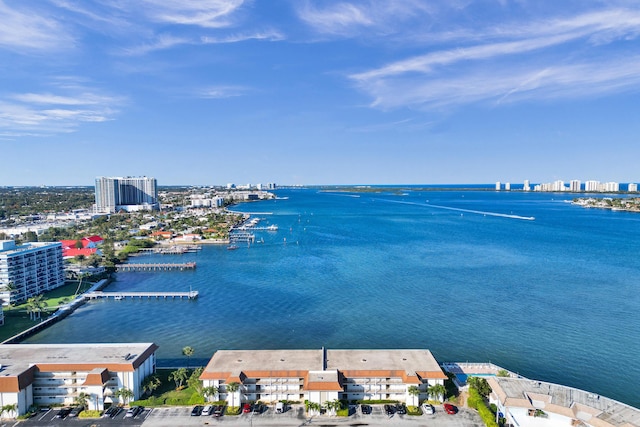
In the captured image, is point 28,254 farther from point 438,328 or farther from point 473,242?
point 473,242

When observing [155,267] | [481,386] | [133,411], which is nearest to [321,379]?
[481,386]

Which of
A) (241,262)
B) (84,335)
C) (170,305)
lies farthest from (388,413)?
(241,262)

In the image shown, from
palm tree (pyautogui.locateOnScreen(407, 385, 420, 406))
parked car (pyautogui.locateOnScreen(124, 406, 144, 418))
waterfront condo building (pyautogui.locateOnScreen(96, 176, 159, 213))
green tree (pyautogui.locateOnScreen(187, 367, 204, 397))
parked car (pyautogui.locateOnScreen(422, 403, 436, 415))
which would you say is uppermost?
waterfront condo building (pyautogui.locateOnScreen(96, 176, 159, 213))

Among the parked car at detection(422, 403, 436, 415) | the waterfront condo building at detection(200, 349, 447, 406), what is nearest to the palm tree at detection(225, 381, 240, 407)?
the waterfront condo building at detection(200, 349, 447, 406)

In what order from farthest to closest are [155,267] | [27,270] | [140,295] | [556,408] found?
[155,267], [140,295], [27,270], [556,408]

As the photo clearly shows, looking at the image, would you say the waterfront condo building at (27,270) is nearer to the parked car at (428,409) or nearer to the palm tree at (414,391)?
the palm tree at (414,391)

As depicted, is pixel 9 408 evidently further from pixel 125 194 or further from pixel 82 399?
pixel 125 194

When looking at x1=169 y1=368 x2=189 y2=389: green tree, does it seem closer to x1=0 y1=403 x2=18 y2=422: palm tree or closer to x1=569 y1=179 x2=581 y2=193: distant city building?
x1=0 y1=403 x2=18 y2=422: palm tree
